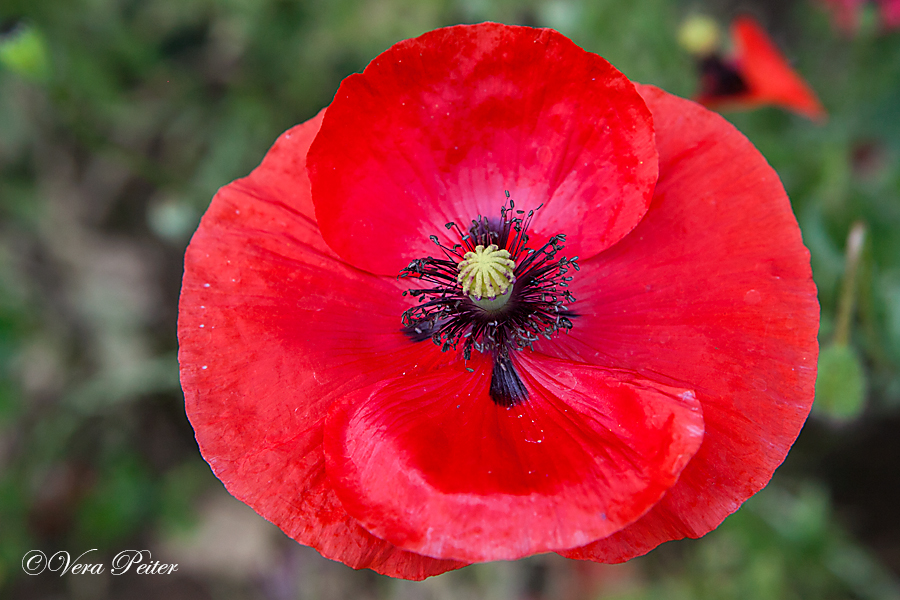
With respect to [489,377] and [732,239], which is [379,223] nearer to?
[489,377]

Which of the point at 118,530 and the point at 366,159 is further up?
the point at 366,159

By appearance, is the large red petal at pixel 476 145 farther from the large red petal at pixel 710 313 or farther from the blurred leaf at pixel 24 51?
the blurred leaf at pixel 24 51

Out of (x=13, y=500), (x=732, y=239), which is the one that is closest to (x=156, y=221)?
(x=13, y=500)

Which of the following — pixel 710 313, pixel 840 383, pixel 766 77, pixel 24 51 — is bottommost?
pixel 840 383

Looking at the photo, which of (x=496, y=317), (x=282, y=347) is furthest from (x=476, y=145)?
(x=282, y=347)

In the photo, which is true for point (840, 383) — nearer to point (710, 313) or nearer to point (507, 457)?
point (710, 313)

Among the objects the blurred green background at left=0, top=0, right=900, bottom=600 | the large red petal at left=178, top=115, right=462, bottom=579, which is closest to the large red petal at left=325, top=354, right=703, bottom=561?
the large red petal at left=178, top=115, right=462, bottom=579
